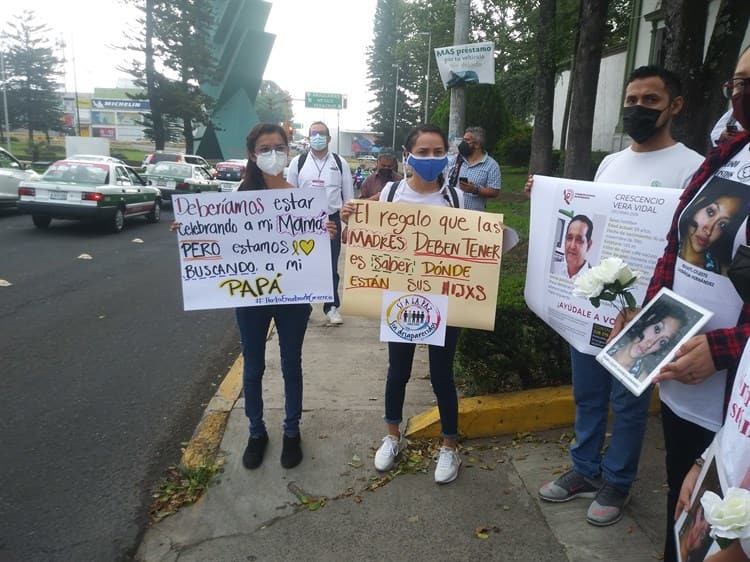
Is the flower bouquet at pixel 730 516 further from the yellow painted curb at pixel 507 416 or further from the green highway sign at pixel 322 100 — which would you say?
the green highway sign at pixel 322 100

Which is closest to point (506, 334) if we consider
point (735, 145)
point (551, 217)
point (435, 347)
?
point (435, 347)

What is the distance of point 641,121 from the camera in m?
2.56

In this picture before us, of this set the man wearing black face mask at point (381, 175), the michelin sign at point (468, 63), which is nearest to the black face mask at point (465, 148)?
the man wearing black face mask at point (381, 175)

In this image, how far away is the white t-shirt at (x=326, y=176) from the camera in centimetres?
579

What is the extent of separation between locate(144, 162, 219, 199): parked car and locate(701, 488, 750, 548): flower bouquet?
1824cm

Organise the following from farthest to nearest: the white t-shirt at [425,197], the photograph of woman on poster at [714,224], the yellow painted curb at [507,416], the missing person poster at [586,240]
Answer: the yellow painted curb at [507,416] → the white t-shirt at [425,197] → the missing person poster at [586,240] → the photograph of woman on poster at [714,224]

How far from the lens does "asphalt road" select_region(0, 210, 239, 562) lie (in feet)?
9.46

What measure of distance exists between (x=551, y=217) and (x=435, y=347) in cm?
91

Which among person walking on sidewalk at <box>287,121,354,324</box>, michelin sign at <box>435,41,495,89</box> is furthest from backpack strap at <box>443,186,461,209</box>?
michelin sign at <box>435,41,495,89</box>

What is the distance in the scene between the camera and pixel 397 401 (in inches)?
131

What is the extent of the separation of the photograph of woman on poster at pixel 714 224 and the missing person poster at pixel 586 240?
0.54 meters

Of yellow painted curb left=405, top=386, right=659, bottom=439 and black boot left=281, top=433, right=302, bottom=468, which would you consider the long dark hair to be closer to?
black boot left=281, top=433, right=302, bottom=468

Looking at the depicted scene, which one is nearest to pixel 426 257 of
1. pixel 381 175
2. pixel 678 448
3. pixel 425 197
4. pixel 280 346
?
pixel 425 197

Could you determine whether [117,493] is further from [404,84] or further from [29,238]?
[404,84]
